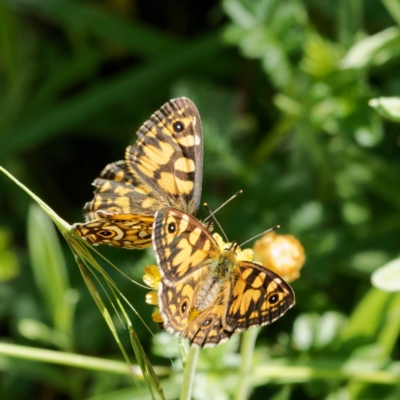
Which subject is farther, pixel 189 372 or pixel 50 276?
pixel 50 276

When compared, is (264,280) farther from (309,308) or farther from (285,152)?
(285,152)

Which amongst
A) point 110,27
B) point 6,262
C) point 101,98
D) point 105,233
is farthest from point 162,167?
point 110,27

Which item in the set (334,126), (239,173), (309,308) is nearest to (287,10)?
(334,126)

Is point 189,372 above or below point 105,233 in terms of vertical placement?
below

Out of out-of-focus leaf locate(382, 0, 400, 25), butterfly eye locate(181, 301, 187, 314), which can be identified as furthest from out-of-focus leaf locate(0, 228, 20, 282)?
out-of-focus leaf locate(382, 0, 400, 25)

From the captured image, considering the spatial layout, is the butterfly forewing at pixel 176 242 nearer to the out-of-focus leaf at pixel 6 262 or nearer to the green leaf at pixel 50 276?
the green leaf at pixel 50 276

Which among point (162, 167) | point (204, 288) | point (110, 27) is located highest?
point (110, 27)

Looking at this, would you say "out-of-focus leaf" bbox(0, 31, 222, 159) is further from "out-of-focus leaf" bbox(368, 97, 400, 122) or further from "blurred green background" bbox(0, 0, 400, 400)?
"out-of-focus leaf" bbox(368, 97, 400, 122)

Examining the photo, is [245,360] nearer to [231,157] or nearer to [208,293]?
[208,293]

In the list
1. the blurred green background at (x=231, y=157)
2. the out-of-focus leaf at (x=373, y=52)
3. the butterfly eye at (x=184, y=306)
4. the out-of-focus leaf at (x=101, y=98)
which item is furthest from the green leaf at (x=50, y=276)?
the out-of-focus leaf at (x=373, y=52)
